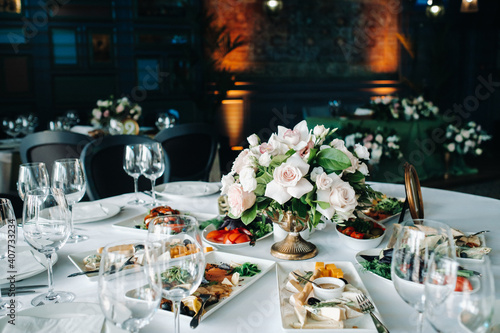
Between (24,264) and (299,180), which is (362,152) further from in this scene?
(24,264)

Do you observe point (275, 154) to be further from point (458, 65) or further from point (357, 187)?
point (458, 65)

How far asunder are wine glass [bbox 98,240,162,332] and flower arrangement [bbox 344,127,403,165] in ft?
14.6

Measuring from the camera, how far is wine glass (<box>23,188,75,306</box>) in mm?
1017

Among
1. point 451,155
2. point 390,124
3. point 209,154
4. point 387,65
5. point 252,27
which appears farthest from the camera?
point 387,65

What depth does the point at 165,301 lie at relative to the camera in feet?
3.15

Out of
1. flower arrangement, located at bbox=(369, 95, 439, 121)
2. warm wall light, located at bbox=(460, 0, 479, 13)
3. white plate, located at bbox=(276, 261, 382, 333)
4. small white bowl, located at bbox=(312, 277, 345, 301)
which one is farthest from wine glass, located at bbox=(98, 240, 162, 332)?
warm wall light, located at bbox=(460, 0, 479, 13)

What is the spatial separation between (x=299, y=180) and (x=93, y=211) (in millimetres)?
946

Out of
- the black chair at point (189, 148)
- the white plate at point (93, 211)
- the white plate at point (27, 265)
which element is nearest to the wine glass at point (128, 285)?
the white plate at point (27, 265)

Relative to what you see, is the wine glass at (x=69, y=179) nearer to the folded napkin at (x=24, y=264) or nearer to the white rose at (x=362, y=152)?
the folded napkin at (x=24, y=264)

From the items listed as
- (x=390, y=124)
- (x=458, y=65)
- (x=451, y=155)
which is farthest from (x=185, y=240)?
(x=458, y=65)

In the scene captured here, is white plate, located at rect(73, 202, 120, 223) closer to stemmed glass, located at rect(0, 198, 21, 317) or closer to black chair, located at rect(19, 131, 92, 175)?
stemmed glass, located at rect(0, 198, 21, 317)

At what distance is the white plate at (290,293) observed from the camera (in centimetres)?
88

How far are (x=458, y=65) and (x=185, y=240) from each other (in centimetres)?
943

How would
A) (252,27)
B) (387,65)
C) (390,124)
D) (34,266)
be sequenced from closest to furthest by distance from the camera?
1. (34,266)
2. (390,124)
3. (252,27)
4. (387,65)
